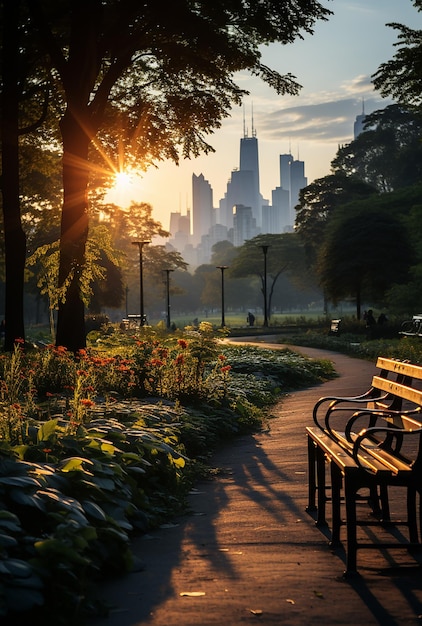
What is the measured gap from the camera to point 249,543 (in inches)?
211

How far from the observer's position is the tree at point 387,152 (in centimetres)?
7144

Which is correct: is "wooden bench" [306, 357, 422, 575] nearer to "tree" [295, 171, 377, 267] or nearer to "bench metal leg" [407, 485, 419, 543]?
"bench metal leg" [407, 485, 419, 543]

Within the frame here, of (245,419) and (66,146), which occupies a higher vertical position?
(66,146)

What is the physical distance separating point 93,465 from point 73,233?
11351mm

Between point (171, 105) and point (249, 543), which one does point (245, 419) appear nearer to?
point (249, 543)

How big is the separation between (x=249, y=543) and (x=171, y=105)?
54.0 feet

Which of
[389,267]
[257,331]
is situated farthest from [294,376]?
[257,331]

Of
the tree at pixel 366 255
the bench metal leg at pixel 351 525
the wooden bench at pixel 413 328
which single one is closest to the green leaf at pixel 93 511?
the bench metal leg at pixel 351 525

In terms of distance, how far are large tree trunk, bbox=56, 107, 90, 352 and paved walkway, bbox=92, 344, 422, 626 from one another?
9.48m

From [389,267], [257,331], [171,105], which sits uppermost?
[171,105]

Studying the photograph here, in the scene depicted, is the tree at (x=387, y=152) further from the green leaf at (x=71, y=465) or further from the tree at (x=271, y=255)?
the green leaf at (x=71, y=465)

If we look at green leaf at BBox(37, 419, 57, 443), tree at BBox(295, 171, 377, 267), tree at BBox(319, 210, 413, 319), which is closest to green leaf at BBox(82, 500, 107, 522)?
green leaf at BBox(37, 419, 57, 443)

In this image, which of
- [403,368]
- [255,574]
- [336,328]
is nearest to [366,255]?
[336,328]

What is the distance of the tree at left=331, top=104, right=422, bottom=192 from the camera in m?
71.4
